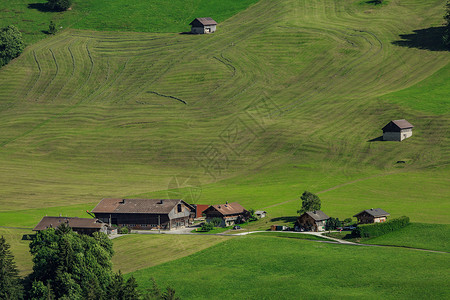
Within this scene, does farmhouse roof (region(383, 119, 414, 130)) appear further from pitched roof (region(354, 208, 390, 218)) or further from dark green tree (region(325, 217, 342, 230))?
dark green tree (region(325, 217, 342, 230))

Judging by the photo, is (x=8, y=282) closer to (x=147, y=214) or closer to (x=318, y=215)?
(x=147, y=214)

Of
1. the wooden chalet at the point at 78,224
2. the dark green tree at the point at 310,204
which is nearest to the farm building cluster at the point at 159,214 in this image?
the wooden chalet at the point at 78,224

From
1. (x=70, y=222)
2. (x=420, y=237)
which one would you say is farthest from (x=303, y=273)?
(x=70, y=222)

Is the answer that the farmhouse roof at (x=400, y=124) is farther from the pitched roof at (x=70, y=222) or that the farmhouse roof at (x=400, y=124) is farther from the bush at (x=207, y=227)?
the pitched roof at (x=70, y=222)

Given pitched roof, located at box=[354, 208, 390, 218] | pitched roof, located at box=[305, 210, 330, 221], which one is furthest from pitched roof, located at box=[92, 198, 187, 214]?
pitched roof, located at box=[354, 208, 390, 218]

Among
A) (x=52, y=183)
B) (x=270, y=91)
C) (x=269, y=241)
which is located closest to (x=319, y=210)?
(x=269, y=241)
